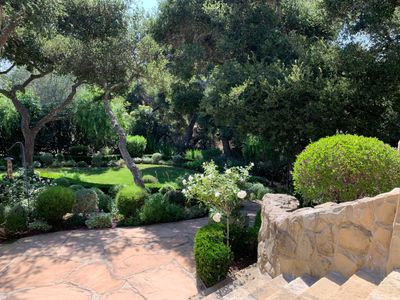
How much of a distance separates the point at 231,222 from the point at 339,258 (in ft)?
8.13

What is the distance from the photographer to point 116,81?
37.7 feet

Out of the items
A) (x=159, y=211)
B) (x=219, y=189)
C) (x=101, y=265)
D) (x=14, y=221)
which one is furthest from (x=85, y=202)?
(x=219, y=189)

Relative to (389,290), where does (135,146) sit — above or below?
above

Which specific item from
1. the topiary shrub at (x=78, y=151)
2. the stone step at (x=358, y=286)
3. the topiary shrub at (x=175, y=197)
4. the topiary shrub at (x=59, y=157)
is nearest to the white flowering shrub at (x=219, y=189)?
the stone step at (x=358, y=286)

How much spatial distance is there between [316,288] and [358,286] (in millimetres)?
371

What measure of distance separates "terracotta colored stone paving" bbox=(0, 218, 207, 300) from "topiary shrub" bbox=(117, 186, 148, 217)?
0.72 metres

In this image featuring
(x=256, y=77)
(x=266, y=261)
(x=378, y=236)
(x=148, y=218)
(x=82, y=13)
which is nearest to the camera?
(x=378, y=236)

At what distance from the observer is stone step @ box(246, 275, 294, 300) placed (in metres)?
3.84

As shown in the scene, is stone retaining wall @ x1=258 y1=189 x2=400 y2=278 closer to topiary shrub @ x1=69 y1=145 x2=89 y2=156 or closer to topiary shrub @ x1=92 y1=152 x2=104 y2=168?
topiary shrub @ x1=92 y1=152 x2=104 y2=168

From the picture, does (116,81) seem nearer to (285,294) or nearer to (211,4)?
(211,4)

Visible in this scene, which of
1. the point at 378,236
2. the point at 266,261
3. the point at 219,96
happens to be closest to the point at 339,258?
the point at 378,236

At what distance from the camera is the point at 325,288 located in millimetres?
3316

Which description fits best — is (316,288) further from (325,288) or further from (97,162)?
(97,162)

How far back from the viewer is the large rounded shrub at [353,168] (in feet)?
14.8
